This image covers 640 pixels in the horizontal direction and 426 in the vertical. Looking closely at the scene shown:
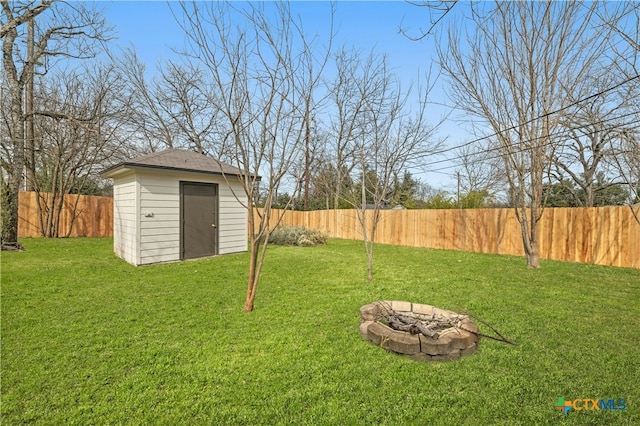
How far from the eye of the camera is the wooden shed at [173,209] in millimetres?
6152

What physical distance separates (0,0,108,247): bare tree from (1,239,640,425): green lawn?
13.8 feet

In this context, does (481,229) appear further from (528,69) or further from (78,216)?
(78,216)

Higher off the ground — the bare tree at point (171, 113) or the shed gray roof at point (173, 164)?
the bare tree at point (171, 113)

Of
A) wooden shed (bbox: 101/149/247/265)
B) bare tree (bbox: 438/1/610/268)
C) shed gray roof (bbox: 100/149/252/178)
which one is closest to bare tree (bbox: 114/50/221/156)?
shed gray roof (bbox: 100/149/252/178)

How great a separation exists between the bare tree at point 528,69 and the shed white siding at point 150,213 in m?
5.73

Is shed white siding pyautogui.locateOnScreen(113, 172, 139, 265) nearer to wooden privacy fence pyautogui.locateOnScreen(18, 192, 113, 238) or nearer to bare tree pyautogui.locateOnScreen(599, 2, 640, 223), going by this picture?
wooden privacy fence pyautogui.locateOnScreen(18, 192, 113, 238)

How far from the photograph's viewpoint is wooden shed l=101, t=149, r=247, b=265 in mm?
6152

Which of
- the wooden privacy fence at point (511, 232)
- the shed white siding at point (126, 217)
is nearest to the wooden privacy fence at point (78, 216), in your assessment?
the shed white siding at point (126, 217)

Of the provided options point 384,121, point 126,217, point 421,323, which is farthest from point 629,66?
point 126,217

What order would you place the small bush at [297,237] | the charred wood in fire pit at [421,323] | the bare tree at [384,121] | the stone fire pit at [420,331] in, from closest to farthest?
the stone fire pit at [420,331]
the charred wood in fire pit at [421,323]
the bare tree at [384,121]
the small bush at [297,237]

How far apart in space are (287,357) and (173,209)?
5.23 metres

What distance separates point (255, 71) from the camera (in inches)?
133

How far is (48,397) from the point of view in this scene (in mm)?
1829

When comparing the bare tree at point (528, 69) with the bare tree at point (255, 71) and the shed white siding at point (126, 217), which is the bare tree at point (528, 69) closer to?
the bare tree at point (255, 71)
